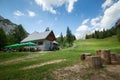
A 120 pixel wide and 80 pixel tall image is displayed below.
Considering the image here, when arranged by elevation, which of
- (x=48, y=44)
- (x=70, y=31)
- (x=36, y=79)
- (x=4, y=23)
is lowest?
(x=36, y=79)

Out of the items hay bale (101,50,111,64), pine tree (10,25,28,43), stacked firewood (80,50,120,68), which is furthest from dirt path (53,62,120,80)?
pine tree (10,25,28,43)

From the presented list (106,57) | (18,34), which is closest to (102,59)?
(106,57)

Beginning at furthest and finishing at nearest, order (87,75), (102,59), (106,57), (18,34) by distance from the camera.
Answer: (18,34), (102,59), (106,57), (87,75)

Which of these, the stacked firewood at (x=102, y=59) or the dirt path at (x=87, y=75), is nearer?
the dirt path at (x=87, y=75)

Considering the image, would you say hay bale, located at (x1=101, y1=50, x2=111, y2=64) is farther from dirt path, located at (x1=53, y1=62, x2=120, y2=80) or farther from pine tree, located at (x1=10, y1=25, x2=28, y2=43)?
pine tree, located at (x1=10, y1=25, x2=28, y2=43)

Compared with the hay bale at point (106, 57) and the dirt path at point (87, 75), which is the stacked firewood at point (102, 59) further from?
the dirt path at point (87, 75)

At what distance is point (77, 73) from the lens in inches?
416

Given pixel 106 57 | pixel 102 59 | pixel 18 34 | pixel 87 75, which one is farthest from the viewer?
pixel 18 34

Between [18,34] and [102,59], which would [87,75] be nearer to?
[102,59]

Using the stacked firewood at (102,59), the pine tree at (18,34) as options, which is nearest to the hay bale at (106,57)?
the stacked firewood at (102,59)

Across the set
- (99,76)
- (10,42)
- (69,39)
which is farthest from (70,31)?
(99,76)

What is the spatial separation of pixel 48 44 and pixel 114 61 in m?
38.5

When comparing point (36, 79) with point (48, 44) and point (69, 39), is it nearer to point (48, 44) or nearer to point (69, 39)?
point (48, 44)

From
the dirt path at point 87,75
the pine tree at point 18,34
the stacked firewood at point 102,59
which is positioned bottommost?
the dirt path at point 87,75
